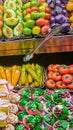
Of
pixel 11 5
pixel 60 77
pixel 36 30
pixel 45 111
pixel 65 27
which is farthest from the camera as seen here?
pixel 11 5

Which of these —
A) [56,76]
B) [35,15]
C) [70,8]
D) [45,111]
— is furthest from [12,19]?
[45,111]

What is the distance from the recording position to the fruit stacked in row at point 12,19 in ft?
10.0

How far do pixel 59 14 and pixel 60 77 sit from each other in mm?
614

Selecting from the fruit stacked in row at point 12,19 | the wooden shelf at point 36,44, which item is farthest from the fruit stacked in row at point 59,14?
the fruit stacked in row at point 12,19

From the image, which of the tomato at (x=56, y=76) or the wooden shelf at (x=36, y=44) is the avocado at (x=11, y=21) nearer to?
the wooden shelf at (x=36, y=44)

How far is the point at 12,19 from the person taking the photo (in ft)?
10.1

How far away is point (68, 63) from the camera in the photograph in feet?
11.1

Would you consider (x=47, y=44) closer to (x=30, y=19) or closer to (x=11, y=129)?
(x=30, y=19)

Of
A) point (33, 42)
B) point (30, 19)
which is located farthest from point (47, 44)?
point (30, 19)

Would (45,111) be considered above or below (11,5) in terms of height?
below

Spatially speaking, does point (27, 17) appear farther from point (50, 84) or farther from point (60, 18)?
point (50, 84)

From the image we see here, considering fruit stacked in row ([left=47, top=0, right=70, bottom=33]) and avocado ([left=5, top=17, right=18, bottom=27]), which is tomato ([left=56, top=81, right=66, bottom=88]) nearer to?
fruit stacked in row ([left=47, top=0, right=70, bottom=33])

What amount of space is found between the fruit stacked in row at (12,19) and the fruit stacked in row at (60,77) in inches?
20.3

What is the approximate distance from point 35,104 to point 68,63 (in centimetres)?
151
